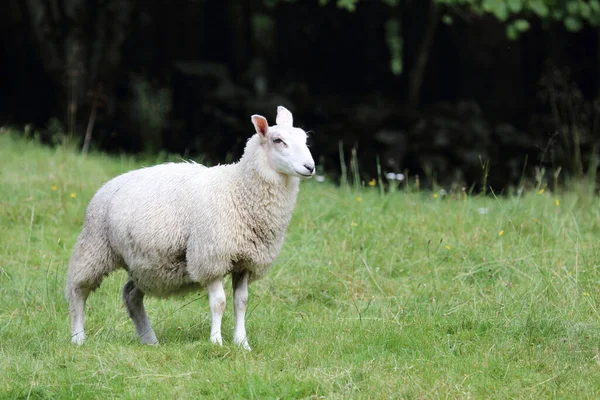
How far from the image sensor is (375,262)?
281 inches

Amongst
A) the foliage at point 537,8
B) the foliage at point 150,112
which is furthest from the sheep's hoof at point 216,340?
the foliage at point 150,112

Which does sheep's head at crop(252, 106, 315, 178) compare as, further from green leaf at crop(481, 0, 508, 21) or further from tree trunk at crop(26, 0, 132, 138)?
tree trunk at crop(26, 0, 132, 138)

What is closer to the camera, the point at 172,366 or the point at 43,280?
the point at 172,366

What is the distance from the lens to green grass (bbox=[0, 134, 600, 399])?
186 inches

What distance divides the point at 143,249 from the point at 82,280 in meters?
0.59

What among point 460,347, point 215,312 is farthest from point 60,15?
point 460,347

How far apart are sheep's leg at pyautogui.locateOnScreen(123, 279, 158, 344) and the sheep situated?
48mm

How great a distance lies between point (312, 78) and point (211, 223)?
9870 millimetres

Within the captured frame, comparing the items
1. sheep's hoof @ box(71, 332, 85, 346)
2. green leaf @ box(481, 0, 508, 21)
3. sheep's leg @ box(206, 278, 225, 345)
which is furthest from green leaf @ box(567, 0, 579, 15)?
sheep's hoof @ box(71, 332, 85, 346)

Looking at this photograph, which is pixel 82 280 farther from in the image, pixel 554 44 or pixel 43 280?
pixel 554 44

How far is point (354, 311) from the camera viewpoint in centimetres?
621

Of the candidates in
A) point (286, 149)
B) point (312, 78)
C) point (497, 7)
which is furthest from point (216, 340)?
point (312, 78)

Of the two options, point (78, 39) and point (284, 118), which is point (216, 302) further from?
point (78, 39)

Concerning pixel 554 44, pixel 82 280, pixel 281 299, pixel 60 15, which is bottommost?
pixel 281 299
